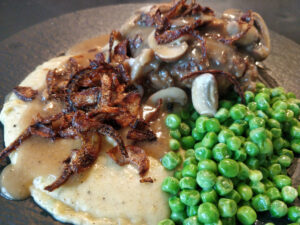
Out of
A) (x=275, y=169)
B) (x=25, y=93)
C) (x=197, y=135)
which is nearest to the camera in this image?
(x=275, y=169)

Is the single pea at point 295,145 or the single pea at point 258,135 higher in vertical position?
the single pea at point 258,135

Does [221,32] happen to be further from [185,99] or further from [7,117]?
[7,117]

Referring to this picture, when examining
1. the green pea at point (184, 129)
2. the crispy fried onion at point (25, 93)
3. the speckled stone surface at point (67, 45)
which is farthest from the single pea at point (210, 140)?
the crispy fried onion at point (25, 93)

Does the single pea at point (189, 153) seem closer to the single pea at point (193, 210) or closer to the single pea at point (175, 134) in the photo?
the single pea at point (175, 134)

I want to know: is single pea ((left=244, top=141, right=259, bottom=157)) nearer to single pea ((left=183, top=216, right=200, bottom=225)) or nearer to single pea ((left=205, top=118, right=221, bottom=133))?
single pea ((left=205, top=118, right=221, bottom=133))

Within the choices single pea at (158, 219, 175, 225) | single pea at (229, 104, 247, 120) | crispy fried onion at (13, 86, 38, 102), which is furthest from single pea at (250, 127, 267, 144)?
crispy fried onion at (13, 86, 38, 102)

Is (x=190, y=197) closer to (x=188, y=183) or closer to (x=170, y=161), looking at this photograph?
(x=188, y=183)

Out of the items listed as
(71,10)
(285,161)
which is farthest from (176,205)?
(71,10)
